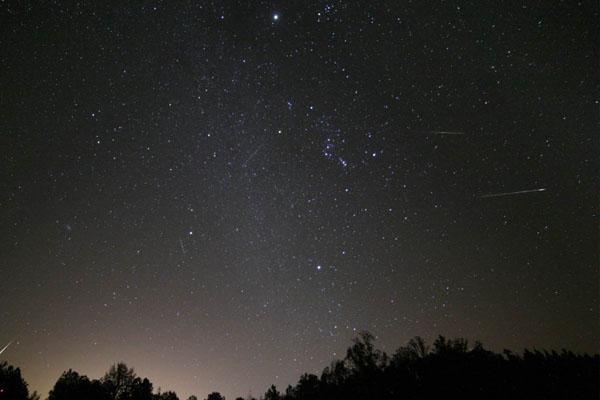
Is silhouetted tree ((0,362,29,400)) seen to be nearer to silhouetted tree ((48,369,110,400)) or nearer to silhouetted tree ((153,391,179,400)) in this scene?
silhouetted tree ((48,369,110,400))

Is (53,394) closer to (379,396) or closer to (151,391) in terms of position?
(151,391)

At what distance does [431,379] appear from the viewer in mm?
23250

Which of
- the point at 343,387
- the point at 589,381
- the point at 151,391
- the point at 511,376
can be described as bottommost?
the point at 589,381

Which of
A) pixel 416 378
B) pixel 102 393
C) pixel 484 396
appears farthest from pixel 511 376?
pixel 102 393

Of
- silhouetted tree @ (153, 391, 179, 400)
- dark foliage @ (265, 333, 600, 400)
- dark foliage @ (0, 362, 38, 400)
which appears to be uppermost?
silhouetted tree @ (153, 391, 179, 400)

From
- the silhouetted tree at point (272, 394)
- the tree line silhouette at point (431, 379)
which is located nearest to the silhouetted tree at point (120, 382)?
the tree line silhouette at point (431, 379)

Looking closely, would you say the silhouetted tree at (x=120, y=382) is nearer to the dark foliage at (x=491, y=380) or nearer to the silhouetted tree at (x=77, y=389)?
the silhouetted tree at (x=77, y=389)

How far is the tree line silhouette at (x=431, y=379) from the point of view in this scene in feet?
55.8

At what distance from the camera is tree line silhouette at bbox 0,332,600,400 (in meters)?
17.0

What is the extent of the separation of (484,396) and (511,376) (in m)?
1.98

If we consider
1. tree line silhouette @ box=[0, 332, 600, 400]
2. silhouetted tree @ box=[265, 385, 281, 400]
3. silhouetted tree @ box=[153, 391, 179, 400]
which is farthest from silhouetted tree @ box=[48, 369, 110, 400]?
silhouetted tree @ box=[265, 385, 281, 400]

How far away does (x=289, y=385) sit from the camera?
5206cm

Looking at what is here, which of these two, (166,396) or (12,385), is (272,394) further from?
(12,385)

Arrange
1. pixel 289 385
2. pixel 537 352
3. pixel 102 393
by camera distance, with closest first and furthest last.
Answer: pixel 537 352, pixel 102 393, pixel 289 385
